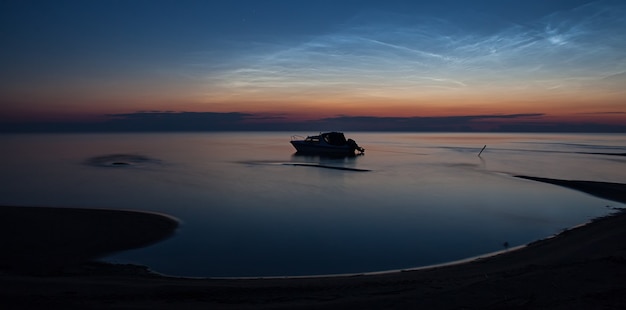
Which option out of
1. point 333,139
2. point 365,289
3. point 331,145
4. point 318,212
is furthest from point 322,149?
point 365,289

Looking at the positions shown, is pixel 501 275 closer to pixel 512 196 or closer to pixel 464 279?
pixel 464 279

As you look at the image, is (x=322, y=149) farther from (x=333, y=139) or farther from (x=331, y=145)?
(x=333, y=139)

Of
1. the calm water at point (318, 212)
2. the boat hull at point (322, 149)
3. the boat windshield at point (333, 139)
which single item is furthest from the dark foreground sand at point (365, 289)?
the boat windshield at point (333, 139)

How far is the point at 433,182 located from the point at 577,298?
19.6 m

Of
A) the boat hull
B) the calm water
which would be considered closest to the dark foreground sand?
the calm water

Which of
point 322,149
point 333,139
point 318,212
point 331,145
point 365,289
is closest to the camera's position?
point 365,289

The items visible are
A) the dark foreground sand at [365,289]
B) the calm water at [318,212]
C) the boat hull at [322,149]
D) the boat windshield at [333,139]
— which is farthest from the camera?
the boat windshield at [333,139]

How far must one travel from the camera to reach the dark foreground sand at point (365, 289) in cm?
514

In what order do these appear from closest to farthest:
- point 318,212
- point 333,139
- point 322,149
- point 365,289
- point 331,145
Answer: point 365,289 → point 318,212 → point 331,145 → point 333,139 → point 322,149

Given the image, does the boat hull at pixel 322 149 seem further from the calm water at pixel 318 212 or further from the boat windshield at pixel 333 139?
the calm water at pixel 318 212

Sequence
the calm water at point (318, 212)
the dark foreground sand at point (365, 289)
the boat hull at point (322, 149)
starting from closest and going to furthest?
the dark foreground sand at point (365, 289) < the calm water at point (318, 212) < the boat hull at point (322, 149)

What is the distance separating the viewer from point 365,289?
237 inches

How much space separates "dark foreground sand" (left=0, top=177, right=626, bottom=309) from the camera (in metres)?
5.14

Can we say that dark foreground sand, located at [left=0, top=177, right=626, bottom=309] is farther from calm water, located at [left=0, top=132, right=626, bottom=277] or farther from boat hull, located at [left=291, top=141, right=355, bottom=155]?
boat hull, located at [left=291, top=141, right=355, bottom=155]
